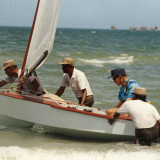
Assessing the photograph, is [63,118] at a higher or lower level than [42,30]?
lower

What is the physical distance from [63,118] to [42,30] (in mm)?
1551

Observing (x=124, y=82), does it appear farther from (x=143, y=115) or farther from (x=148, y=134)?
(x=148, y=134)

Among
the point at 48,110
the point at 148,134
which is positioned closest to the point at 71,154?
the point at 48,110

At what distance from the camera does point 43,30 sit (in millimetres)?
6480

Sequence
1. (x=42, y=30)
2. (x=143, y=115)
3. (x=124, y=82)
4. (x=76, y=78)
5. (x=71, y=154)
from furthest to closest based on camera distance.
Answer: (x=76, y=78)
(x=42, y=30)
(x=124, y=82)
(x=71, y=154)
(x=143, y=115)

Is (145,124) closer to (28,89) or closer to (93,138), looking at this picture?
(93,138)

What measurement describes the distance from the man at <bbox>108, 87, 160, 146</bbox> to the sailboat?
0.36 metres

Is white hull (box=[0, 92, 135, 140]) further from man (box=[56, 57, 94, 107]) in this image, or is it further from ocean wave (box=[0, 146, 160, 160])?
ocean wave (box=[0, 146, 160, 160])

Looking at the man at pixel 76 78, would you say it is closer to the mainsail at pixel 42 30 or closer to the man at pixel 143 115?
the mainsail at pixel 42 30

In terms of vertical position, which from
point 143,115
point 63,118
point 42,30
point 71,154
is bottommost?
point 71,154

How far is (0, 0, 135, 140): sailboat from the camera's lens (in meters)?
6.11

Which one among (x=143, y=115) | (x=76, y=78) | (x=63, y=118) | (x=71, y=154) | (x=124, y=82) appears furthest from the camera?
(x=76, y=78)

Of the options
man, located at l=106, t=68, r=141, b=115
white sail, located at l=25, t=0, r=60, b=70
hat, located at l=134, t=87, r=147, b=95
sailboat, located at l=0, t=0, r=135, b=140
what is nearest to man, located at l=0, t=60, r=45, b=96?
sailboat, located at l=0, t=0, r=135, b=140

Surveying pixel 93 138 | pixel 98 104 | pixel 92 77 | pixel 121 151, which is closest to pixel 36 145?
pixel 93 138
